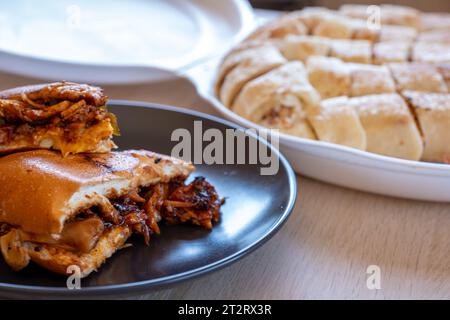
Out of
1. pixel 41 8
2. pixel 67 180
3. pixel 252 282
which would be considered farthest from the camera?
pixel 41 8

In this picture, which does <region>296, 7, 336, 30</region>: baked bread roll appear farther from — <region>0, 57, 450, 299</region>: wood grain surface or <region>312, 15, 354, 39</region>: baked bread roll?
<region>0, 57, 450, 299</region>: wood grain surface

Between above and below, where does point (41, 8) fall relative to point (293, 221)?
above

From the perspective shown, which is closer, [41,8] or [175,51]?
[175,51]

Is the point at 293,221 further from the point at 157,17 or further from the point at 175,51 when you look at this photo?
the point at 157,17

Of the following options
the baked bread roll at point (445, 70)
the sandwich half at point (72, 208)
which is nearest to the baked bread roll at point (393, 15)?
the baked bread roll at point (445, 70)

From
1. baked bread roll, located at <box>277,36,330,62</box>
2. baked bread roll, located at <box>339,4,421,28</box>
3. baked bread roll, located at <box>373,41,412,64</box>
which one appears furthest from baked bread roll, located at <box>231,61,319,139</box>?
baked bread roll, located at <box>339,4,421,28</box>
